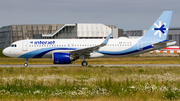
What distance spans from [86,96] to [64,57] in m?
16.5

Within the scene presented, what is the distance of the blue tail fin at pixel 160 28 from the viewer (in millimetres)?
31766

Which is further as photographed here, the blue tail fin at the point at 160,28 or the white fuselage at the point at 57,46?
the blue tail fin at the point at 160,28

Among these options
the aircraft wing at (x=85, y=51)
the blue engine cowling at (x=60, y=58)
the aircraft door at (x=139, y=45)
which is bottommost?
the blue engine cowling at (x=60, y=58)

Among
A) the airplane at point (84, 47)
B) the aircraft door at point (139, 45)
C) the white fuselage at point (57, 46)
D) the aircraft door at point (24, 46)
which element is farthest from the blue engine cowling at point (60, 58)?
the aircraft door at point (139, 45)

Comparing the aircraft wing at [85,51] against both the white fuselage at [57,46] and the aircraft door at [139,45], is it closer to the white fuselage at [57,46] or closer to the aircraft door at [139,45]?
the white fuselage at [57,46]

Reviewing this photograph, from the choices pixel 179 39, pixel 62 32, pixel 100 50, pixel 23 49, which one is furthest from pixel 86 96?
pixel 179 39

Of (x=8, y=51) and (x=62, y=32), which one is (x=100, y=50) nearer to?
(x=8, y=51)

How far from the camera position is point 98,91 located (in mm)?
12086

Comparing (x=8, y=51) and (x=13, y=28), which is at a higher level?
(x=13, y=28)

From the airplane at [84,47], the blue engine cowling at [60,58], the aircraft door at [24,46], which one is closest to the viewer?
the blue engine cowling at [60,58]

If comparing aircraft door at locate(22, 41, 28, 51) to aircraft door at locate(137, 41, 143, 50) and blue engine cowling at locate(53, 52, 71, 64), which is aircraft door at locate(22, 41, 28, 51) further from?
aircraft door at locate(137, 41, 143, 50)

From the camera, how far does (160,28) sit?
3189 cm

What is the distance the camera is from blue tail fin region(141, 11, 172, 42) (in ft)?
104

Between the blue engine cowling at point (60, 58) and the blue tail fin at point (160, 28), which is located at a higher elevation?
the blue tail fin at point (160, 28)
